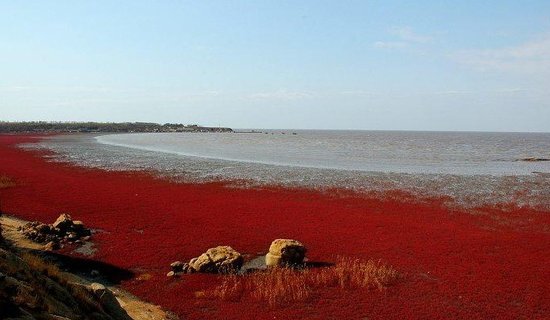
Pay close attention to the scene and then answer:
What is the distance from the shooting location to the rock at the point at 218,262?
2050 centimetres

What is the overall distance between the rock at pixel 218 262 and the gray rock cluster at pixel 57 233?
319 inches

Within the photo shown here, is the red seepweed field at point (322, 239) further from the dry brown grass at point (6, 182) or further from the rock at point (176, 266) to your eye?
the dry brown grass at point (6, 182)

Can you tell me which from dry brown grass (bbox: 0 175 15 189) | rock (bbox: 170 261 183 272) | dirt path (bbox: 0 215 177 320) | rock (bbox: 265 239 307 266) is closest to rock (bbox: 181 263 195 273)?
rock (bbox: 170 261 183 272)

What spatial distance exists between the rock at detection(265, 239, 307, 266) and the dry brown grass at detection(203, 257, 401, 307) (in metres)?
0.53

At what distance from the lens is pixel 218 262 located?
2072cm

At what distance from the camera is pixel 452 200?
134ft

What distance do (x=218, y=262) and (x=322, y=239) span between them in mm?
8260

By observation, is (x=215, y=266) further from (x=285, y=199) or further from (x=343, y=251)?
(x=285, y=199)

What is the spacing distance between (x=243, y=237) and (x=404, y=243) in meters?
9.98

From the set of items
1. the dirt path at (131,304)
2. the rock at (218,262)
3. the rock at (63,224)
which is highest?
the rock at (63,224)

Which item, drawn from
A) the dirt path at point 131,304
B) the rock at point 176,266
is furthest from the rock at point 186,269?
the dirt path at point 131,304

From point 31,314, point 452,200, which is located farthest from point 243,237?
point 452,200

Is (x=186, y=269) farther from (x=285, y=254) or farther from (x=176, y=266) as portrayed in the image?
(x=285, y=254)

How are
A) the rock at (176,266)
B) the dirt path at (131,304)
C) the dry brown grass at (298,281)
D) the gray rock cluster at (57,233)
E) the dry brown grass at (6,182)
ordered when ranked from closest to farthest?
the dirt path at (131,304), the dry brown grass at (298,281), the rock at (176,266), the gray rock cluster at (57,233), the dry brown grass at (6,182)
